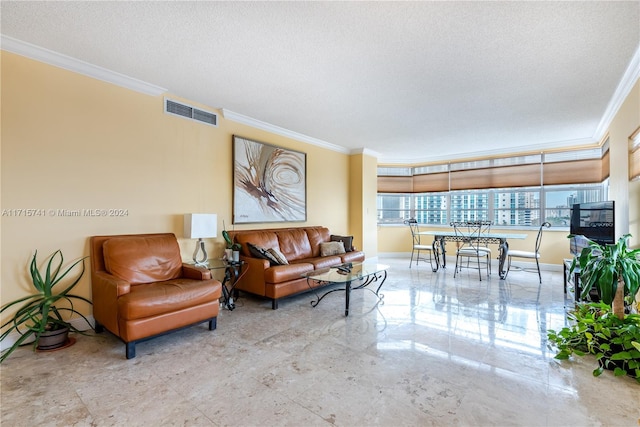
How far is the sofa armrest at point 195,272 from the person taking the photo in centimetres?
307

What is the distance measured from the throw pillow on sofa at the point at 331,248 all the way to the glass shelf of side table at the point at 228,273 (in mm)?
1548

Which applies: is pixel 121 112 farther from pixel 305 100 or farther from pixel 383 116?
pixel 383 116

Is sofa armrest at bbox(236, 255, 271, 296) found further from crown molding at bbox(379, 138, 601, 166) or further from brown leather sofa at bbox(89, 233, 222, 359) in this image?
crown molding at bbox(379, 138, 601, 166)

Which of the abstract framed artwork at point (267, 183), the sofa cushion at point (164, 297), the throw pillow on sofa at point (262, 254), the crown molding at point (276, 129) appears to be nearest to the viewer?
the sofa cushion at point (164, 297)

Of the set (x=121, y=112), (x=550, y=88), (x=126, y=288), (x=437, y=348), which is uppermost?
(x=550, y=88)

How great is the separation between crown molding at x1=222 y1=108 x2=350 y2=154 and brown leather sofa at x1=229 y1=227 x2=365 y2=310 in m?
1.62

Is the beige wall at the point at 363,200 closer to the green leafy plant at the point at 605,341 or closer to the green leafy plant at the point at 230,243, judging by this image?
the green leafy plant at the point at 230,243

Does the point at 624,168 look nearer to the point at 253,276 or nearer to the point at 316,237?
the point at 316,237

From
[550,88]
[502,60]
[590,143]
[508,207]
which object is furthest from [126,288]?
[590,143]

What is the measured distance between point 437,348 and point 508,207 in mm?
5178

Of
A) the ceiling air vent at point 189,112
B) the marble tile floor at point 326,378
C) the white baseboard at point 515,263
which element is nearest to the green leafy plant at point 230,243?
the marble tile floor at point 326,378

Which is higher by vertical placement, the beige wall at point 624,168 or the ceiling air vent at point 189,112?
the ceiling air vent at point 189,112

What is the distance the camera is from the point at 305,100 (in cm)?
379

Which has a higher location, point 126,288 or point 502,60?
point 502,60
